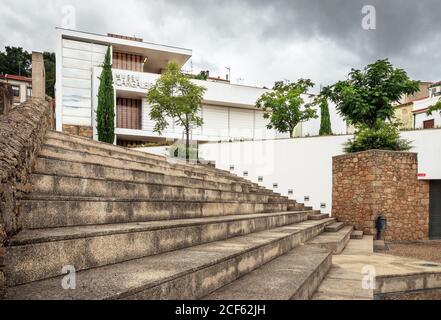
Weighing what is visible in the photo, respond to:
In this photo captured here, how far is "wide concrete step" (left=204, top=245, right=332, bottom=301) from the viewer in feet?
9.53

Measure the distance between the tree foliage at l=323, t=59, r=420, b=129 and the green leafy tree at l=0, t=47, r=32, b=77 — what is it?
155ft

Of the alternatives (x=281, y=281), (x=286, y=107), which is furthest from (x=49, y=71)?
(x=281, y=281)

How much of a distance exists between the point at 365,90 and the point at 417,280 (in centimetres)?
1262

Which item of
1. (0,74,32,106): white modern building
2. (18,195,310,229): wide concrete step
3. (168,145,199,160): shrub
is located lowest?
(18,195,310,229): wide concrete step

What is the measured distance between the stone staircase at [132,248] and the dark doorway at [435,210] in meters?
9.15

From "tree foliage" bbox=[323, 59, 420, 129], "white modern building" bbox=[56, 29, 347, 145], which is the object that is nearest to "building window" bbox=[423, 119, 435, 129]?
"white modern building" bbox=[56, 29, 347, 145]

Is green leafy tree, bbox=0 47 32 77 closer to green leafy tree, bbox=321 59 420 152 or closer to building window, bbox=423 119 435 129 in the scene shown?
green leafy tree, bbox=321 59 420 152

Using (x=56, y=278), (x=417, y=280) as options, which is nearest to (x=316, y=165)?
(x=417, y=280)

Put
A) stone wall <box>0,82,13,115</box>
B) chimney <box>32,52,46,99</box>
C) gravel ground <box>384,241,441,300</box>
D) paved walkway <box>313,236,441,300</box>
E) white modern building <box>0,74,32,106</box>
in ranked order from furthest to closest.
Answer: white modern building <box>0,74,32,106</box>, gravel ground <box>384,241,441,300</box>, chimney <box>32,52,46,99</box>, stone wall <box>0,82,13,115</box>, paved walkway <box>313,236,441,300</box>

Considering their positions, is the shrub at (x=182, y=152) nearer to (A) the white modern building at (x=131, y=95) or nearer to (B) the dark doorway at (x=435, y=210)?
(A) the white modern building at (x=131, y=95)

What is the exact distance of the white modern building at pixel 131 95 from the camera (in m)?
21.3

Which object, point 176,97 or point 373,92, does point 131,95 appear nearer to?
point 176,97

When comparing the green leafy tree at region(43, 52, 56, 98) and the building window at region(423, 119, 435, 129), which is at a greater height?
the green leafy tree at region(43, 52, 56, 98)

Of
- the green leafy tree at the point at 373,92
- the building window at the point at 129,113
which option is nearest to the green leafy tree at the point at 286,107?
the green leafy tree at the point at 373,92
